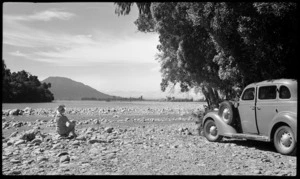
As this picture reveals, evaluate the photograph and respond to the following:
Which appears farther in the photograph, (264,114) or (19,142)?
(19,142)

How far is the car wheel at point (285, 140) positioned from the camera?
27.3 ft

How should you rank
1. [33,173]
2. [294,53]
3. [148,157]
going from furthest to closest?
[294,53] < [148,157] < [33,173]

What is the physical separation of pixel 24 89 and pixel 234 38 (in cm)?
7074

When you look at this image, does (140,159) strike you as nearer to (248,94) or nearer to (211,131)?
(211,131)

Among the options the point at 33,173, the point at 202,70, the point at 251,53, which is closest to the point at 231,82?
the point at 202,70

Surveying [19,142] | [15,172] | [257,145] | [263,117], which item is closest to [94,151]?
[15,172]

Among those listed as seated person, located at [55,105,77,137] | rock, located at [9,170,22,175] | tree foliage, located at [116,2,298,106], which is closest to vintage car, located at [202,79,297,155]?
tree foliage, located at [116,2,298,106]

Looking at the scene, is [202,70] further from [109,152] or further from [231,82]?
[109,152]

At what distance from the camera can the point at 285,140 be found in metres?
8.61

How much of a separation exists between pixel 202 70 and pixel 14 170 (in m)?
8.79

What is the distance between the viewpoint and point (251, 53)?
426 inches

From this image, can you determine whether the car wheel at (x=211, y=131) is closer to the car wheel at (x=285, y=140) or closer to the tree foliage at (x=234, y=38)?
the tree foliage at (x=234, y=38)

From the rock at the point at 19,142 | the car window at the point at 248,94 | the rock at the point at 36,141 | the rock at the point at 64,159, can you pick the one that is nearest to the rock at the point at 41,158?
the rock at the point at 64,159

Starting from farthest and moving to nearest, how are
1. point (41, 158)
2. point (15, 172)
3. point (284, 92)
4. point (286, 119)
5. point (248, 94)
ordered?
1. point (248, 94)
2. point (284, 92)
3. point (286, 119)
4. point (41, 158)
5. point (15, 172)
